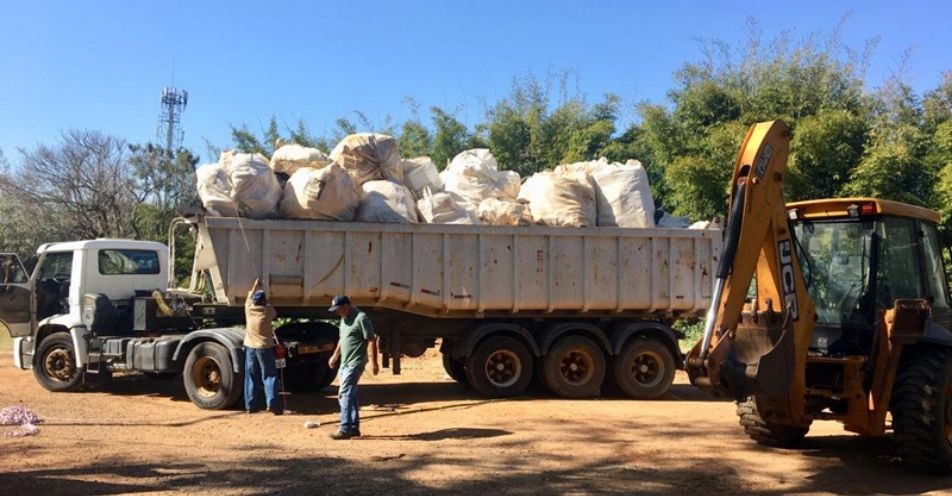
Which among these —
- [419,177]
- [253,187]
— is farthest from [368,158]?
[253,187]

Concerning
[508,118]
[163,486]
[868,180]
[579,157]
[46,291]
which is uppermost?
[508,118]

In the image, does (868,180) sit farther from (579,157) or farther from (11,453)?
(11,453)

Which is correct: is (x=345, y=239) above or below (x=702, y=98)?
below

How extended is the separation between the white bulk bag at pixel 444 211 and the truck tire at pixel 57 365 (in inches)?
192

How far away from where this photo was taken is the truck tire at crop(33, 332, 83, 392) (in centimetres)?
1041

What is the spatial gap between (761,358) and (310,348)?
5.82 metres

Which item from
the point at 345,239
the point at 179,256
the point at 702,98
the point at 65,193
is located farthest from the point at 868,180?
the point at 65,193

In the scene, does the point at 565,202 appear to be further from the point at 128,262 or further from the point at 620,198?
the point at 128,262

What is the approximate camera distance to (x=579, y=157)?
21438mm

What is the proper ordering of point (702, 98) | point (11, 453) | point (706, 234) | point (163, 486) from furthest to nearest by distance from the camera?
point (702, 98)
point (706, 234)
point (11, 453)
point (163, 486)

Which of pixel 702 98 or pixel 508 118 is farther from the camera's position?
pixel 508 118

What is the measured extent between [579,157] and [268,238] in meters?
13.5

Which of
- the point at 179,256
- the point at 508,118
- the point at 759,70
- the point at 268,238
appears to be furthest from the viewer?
the point at 508,118

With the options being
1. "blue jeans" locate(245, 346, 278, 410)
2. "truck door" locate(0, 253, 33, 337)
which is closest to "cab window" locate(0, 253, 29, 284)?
"truck door" locate(0, 253, 33, 337)
